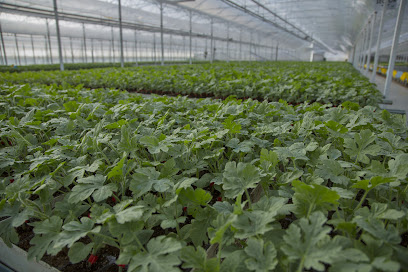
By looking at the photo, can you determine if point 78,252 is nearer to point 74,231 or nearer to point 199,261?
point 74,231

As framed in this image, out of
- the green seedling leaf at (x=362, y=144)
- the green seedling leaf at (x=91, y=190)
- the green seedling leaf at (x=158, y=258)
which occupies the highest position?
the green seedling leaf at (x=362, y=144)

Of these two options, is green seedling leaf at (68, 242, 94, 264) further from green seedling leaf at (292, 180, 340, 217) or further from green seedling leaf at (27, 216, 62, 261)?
green seedling leaf at (292, 180, 340, 217)

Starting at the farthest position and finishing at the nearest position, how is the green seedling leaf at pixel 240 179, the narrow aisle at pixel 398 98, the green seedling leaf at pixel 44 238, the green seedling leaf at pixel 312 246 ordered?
the narrow aisle at pixel 398 98
the green seedling leaf at pixel 240 179
the green seedling leaf at pixel 44 238
the green seedling leaf at pixel 312 246

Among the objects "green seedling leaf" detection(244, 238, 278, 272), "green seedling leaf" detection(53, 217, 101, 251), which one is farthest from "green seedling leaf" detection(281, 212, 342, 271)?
"green seedling leaf" detection(53, 217, 101, 251)

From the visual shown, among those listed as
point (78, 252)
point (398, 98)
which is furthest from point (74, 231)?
point (398, 98)

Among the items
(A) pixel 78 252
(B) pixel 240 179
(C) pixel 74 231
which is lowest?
(A) pixel 78 252

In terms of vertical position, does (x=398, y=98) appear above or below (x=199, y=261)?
below

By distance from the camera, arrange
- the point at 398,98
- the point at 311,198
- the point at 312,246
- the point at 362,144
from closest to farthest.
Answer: the point at 312,246, the point at 311,198, the point at 362,144, the point at 398,98

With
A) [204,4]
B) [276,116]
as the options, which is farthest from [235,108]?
[204,4]

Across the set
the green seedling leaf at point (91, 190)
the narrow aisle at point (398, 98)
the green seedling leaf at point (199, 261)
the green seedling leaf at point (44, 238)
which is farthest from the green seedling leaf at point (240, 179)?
the narrow aisle at point (398, 98)

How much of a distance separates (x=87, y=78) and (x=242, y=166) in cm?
692

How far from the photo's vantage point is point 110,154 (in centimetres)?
174

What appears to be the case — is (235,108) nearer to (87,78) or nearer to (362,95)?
(362,95)

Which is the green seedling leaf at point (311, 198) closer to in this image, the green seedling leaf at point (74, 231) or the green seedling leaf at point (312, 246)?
the green seedling leaf at point (312, 246)
